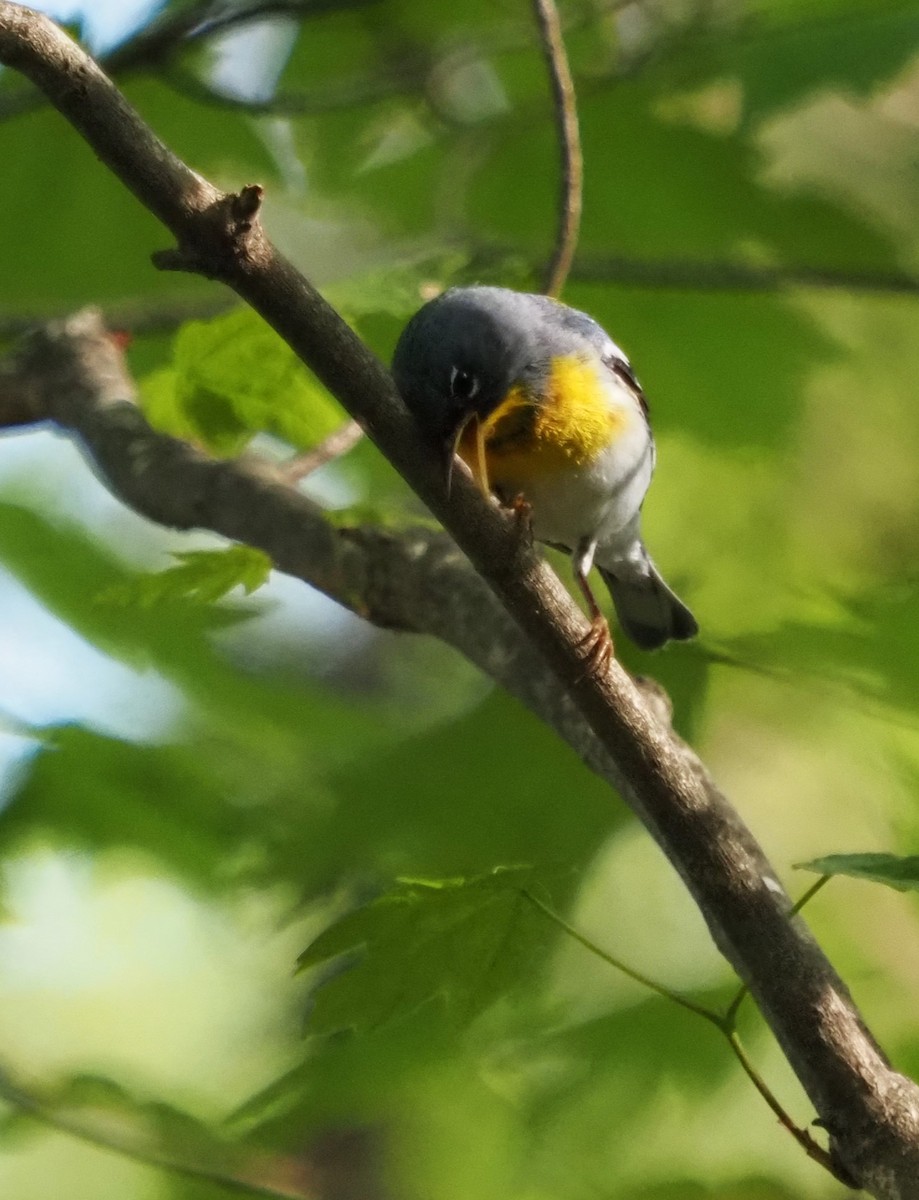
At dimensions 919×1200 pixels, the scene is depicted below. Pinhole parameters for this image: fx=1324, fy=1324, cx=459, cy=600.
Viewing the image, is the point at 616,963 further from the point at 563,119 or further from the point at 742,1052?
the point at 563,119

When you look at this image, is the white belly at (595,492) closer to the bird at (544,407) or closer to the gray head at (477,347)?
the bird at (544,407)

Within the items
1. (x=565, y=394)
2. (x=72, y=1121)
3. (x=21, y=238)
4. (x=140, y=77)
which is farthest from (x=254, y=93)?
(x=72, y=1121)

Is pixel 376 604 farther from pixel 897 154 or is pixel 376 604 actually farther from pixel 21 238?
pixel 897 154

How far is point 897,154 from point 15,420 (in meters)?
1.59

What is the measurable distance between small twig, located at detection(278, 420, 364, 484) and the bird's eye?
9.5 inches

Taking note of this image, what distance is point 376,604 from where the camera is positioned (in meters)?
1.64

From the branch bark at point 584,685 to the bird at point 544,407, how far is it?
1.59 feet

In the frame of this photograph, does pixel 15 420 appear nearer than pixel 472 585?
No

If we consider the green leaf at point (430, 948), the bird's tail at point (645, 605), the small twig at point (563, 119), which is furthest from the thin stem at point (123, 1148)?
the small twig at point (563, 119)

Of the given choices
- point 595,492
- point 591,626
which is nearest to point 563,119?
point 595,492

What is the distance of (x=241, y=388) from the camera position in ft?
5.71

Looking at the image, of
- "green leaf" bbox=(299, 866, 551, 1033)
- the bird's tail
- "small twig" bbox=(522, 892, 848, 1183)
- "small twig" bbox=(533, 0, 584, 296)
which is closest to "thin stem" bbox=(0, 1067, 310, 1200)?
"green leaf" bbox=(299, 866, 551, 1033)

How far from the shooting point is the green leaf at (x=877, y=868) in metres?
0.91

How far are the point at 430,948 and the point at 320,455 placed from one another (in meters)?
0.96
